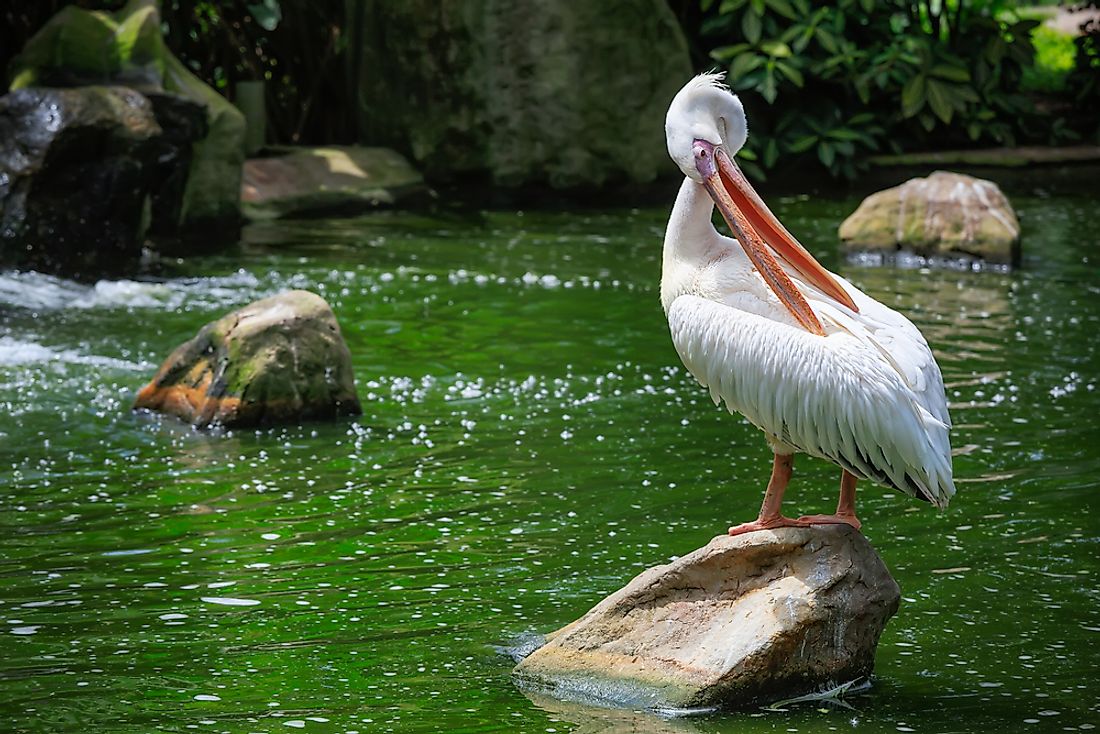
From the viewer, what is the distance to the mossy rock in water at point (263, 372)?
739cm

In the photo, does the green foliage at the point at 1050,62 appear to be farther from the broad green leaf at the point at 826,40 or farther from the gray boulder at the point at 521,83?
the gray boulder at the point at 521,83

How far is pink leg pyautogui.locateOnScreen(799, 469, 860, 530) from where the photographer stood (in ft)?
14.6

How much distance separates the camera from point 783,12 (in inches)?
604

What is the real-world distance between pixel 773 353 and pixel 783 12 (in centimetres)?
1149

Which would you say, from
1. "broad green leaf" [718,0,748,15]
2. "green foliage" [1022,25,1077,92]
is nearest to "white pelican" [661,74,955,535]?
"broad green leaf" [718,0,748,15]

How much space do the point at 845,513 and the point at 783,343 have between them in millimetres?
518

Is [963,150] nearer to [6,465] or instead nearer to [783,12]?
[783,12]

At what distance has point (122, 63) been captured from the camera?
459 inches

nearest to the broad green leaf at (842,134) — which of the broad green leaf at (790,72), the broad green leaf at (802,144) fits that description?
the broad green leaf at (802,144)

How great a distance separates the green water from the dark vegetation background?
15.8 ft

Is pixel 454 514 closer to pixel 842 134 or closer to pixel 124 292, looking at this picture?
pixel 124 292


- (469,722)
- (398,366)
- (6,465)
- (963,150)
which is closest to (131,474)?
(6,465)

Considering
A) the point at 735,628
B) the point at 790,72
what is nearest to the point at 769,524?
the point at 735,628

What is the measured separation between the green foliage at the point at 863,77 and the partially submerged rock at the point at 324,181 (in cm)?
327
